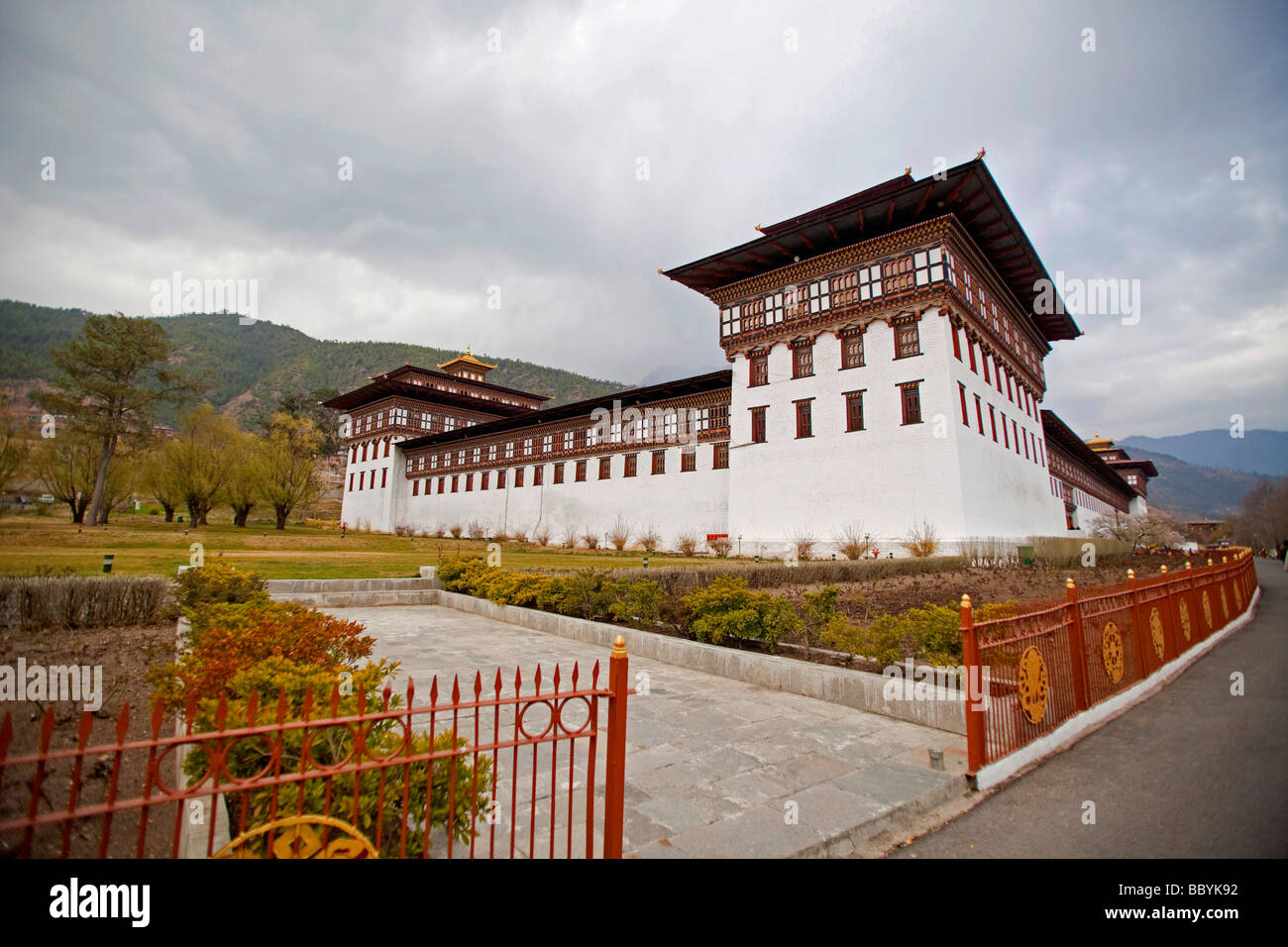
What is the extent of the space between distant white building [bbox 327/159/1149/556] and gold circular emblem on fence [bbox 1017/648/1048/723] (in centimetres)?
1777

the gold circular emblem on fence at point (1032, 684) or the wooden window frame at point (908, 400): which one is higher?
the wooden window frame at point (908, 400)

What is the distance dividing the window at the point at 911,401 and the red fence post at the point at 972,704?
20031 millimetres

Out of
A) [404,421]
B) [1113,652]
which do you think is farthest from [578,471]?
[1113,652]

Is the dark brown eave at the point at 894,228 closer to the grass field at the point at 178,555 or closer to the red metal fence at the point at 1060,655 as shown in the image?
the grass field at the point at 178,555

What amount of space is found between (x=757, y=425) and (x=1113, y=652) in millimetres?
21517

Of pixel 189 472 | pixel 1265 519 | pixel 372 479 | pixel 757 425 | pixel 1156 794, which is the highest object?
pixel 757 425

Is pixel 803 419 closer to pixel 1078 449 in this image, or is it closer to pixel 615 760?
pixel 615 760

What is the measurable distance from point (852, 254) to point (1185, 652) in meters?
19.8

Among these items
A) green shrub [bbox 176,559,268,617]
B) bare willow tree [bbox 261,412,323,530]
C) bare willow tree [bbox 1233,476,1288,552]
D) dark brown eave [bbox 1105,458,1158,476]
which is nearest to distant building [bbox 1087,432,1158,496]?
dark brown eave [bbox 1105,458,1158,476]

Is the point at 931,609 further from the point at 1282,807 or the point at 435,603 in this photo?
the point at 435,603

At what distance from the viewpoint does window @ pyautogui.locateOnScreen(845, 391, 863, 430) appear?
23969 mm

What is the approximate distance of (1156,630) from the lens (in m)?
7.25

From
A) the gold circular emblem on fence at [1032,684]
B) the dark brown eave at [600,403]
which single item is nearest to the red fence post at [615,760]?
the gold circular emblem on fence at [1032,684]

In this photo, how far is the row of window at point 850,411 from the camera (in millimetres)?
22484
